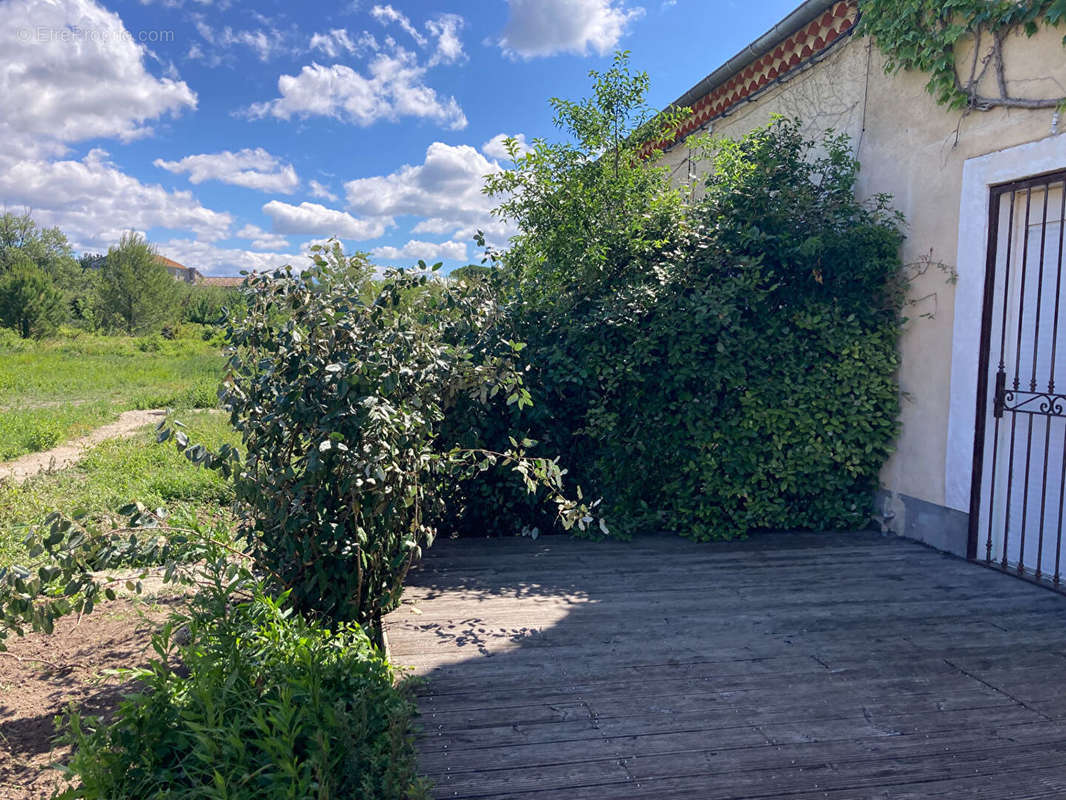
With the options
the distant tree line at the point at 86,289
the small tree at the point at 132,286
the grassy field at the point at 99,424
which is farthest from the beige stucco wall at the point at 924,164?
the small tree at the point at 132,286

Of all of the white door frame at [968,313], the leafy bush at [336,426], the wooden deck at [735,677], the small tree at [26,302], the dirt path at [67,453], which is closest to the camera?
the wooden deck at [735,677]

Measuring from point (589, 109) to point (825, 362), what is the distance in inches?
103

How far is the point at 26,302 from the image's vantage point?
26.6 m

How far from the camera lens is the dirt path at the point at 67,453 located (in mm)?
7492

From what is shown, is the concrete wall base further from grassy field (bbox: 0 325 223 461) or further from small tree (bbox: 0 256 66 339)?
small tree (bbox: 0 256 66 339)

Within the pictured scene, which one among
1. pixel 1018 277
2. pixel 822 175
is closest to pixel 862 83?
pixel 822 175

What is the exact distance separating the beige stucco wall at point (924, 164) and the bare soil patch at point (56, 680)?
15.5ft

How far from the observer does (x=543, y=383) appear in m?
4.94

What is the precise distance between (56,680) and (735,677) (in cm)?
311

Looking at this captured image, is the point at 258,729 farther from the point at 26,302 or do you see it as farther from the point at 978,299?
the point at 26,302

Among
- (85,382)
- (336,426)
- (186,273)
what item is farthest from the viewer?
(186,273)

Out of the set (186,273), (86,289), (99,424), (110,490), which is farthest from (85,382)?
(186,273)

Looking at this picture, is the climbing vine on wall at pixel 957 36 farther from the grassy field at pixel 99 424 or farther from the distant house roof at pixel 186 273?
the distant house roof at pixel 186 273

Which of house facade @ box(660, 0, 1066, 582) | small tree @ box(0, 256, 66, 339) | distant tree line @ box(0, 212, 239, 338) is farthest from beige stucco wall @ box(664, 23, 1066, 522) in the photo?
small tree @ box(0, 256, 66, 339)
